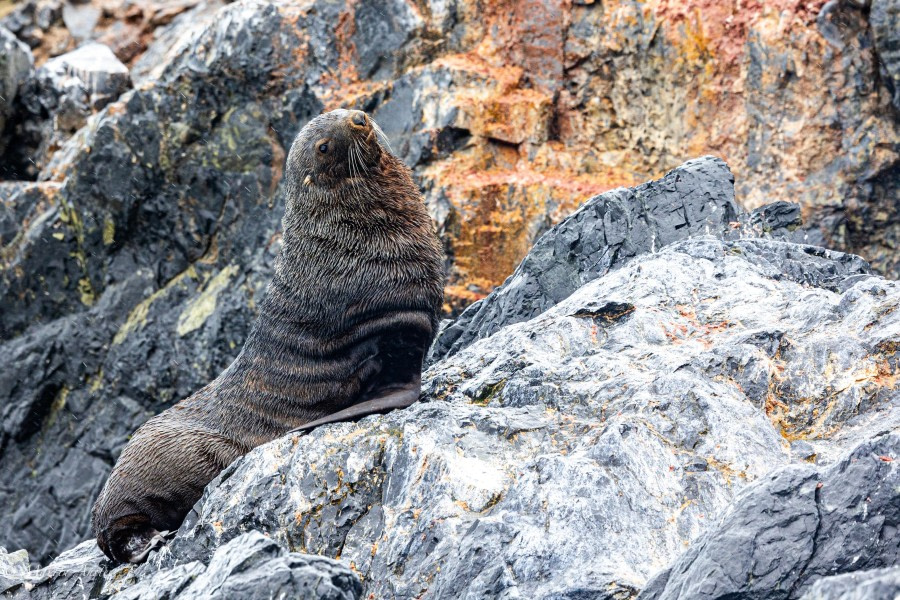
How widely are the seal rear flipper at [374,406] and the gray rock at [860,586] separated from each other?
2.92 meters

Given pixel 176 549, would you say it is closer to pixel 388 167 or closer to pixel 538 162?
pixel 388 167

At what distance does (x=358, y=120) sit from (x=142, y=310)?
21.5ft

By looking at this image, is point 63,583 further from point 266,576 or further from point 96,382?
point 96,382

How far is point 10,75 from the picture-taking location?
15523 mm

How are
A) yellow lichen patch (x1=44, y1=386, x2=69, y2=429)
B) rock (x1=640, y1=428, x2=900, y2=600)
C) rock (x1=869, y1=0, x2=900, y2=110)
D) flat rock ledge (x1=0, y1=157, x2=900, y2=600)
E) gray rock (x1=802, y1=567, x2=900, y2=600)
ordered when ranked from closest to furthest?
gray rock (x1=802, y1=567, x2=900, y2=600), rock (x1=640, y1=428, x2=900, y2=600), flat rock ledge (x1=0, y1=157, x2=900, y2=600), rock (x1=869, y1=0, x2=900, y2=110), yellow lichen patch (x1=44, y1=386, x2=69, y2=429)

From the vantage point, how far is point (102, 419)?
1178 centimetres

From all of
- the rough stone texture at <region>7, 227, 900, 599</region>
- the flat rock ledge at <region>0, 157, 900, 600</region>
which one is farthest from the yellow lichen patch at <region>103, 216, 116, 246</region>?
the rough stone texture at <region>7, 227, 900, 599</region>

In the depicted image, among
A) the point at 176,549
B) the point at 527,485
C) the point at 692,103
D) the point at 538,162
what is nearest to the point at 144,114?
the point at 538,162

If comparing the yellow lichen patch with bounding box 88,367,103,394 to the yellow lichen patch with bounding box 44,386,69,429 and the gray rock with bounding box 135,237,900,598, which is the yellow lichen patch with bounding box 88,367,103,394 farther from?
the gray rock with bounding box 135,237,900,598

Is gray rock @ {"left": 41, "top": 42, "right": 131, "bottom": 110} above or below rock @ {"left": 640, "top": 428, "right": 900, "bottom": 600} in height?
above

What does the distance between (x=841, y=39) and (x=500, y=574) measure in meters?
8.46

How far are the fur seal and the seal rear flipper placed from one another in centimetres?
Answer: 4

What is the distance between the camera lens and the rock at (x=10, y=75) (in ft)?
50.4

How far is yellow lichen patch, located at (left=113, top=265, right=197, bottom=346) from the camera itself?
39.1 feet
